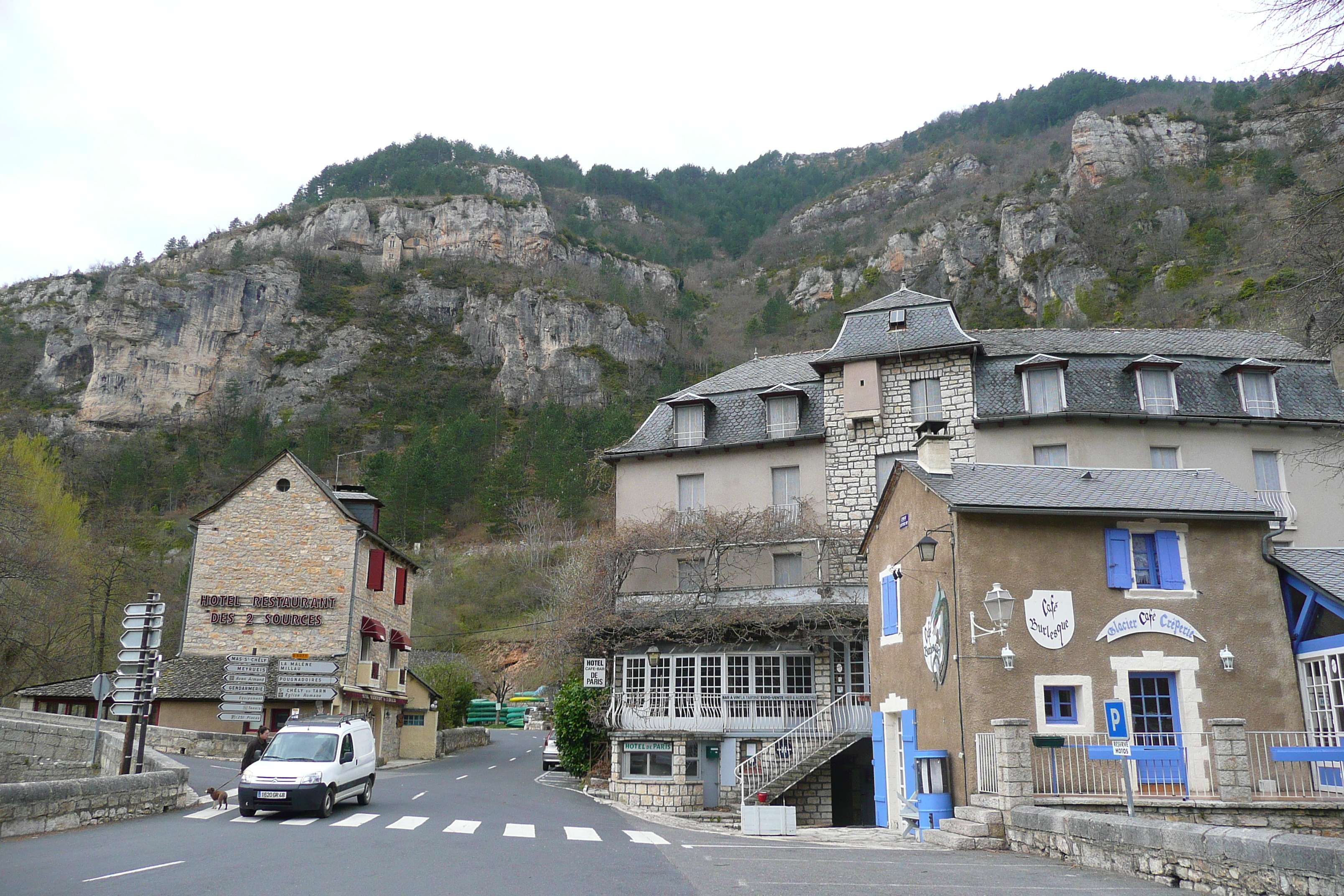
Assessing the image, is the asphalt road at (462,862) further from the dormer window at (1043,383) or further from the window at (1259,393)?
the window at (1259,393)

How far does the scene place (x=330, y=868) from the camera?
9812mm

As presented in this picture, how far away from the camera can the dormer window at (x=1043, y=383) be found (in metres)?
26.3

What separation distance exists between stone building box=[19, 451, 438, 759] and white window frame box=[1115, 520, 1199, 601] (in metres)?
23.0

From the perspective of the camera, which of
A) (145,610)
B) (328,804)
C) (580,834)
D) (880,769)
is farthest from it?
(880,769)

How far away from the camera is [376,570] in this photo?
33406mm

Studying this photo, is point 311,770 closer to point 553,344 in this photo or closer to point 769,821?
point 769,821

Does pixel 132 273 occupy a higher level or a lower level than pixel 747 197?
lower

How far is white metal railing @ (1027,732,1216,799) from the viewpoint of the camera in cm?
1300

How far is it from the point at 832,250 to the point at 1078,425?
286 feet

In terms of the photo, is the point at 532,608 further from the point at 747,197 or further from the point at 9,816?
the point at 747,197

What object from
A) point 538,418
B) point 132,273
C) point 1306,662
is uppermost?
point 132,273

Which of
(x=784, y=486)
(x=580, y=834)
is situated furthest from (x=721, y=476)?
(x=580, y=834)

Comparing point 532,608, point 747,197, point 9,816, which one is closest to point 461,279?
point 747,197

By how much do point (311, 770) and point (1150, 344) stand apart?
26635mm
